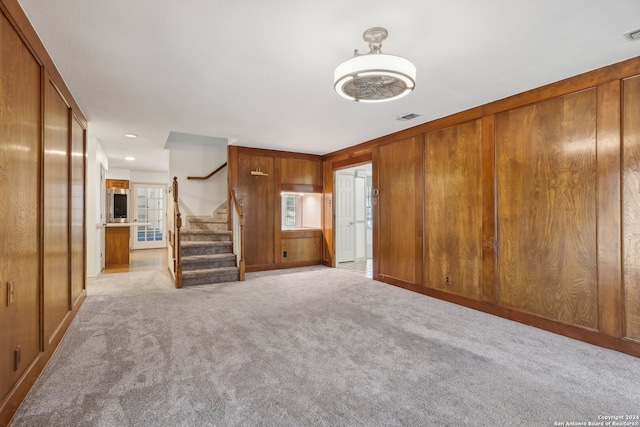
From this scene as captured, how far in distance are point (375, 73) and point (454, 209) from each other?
8.38 feet

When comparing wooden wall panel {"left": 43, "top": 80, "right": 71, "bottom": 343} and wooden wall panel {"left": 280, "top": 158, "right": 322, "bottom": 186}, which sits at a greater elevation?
wooden wall panel {"left": 280, "top": 158, "right": 322, "bottom": 186}

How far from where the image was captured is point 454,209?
161 inches

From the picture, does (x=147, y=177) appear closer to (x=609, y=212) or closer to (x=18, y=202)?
(x=18, y=202)

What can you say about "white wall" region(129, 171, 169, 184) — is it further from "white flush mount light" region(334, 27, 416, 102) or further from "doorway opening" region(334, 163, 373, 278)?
"white flush mount light" region(334, 27, 416, 102)

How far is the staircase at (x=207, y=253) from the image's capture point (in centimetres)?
502

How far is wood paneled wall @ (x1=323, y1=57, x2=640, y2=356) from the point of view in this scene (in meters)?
2.65

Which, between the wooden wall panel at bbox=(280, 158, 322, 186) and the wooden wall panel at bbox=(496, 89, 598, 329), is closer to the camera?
the wooden wall panel at bbox=(496, 89, 598, 329)

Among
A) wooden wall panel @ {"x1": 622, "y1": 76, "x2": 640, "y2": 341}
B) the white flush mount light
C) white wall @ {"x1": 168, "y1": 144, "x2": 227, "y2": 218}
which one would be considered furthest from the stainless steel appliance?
wooden wall panel @ {"x1": 622, "y1": 76, "x2": 640, "y2": 341}

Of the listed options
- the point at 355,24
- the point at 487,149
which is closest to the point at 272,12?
the point at 355,24

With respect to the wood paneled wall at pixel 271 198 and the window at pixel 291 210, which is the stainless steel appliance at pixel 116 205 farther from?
the window at pixel 291 210

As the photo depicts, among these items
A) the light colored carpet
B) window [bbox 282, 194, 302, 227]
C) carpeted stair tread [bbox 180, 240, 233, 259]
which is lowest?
the light colored carpet

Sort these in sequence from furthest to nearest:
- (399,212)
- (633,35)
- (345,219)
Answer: (345,219), (399,212), (633,35)

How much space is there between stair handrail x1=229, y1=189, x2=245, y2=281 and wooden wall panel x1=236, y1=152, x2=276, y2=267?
0.26m

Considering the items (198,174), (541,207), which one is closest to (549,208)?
(541,207)
